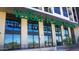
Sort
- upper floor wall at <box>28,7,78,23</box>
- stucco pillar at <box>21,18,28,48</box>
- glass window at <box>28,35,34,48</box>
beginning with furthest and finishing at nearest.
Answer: stucco pillar at <box>21,18,28,48</box> → glass window at <box>28,35,34,48</box> → upper floor wall at <box>28,7,78,23</box>

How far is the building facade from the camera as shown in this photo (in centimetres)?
561

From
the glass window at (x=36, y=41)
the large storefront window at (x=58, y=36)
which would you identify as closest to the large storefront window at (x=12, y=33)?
the glass window at (x=36, y=41)

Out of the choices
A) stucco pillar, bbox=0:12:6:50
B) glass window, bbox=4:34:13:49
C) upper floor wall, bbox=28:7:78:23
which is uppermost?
upper floor wall, bbox=28:7:78:23

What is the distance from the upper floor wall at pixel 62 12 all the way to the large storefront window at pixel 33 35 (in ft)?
2.30

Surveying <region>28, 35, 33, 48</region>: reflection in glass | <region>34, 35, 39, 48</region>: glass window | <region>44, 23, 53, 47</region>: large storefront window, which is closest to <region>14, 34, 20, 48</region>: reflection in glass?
<region>28, 35, 33, 48</region>: reflection in glass

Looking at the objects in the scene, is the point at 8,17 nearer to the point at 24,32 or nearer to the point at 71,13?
the point at 24,32

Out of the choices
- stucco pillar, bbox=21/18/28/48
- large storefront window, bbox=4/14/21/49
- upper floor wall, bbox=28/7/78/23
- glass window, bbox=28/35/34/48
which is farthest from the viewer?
stucco pillar, bbox=21/18/28/48

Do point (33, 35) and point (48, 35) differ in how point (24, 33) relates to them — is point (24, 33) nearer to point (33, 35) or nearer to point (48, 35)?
point (33, 35)

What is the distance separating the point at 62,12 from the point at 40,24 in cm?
107

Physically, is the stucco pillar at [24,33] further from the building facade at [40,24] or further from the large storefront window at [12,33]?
the large storefront window at [12,33]

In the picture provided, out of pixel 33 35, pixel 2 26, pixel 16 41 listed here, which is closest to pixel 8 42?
pixel 16 41

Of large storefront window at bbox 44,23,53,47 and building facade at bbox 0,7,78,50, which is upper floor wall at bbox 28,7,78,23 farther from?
large storefront window at bbox 44,23,53,47
